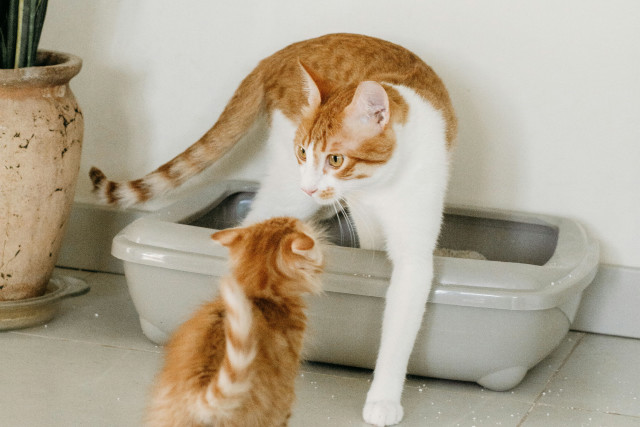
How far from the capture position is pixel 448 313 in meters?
Result: 1.74

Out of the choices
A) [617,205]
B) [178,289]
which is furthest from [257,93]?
[617,205]

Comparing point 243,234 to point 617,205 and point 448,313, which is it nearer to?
point 448,313

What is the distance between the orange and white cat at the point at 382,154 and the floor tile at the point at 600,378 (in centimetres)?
39

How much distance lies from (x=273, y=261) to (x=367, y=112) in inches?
14.9

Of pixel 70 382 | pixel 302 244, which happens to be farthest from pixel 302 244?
pixel 70 382

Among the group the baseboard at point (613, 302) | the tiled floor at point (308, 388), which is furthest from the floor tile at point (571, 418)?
the baseboard at point (613, 302)

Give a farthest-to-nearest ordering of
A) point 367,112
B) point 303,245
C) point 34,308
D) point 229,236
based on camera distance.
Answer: point 34,308 → point 367,112 → point 229,236 → point 303,245

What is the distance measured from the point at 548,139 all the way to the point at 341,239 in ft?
1.89

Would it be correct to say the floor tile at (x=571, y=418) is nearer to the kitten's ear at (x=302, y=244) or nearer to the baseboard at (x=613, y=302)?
the baseboard at (x=613, y=302)

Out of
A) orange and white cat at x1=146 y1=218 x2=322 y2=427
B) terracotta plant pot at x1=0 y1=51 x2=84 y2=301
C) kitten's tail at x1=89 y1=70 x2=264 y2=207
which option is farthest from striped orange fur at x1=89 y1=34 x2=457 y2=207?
orange and white cat at x1=146 y1=218 x2=322 y2=427

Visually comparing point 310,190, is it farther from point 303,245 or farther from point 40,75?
point 40,75

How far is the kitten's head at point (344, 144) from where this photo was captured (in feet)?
5.22

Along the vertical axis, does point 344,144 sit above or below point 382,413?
above

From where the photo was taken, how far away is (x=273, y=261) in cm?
136
